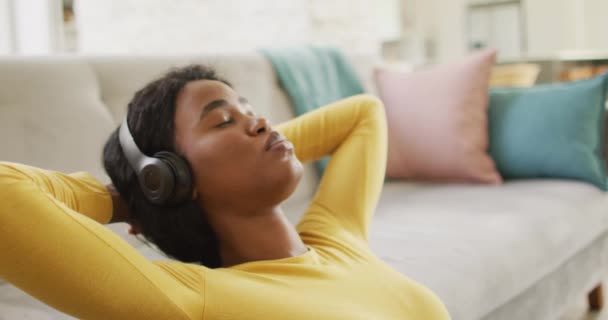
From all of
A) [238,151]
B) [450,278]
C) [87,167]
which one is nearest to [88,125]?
[87,167]

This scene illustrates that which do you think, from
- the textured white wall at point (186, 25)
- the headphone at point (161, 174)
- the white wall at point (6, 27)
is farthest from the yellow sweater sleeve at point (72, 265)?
the textured white wall at point (186, 25)

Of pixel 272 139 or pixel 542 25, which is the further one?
pixel 542 25

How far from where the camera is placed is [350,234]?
3.84 ft

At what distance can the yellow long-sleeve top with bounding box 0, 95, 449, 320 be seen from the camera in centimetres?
77

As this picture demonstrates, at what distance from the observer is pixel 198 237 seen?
40.1 inches

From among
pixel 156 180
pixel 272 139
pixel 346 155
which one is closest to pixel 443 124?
pixel 346 155

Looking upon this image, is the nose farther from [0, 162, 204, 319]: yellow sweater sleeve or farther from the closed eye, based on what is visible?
[0, 162, 204, 319]: yellow sweater sleeve

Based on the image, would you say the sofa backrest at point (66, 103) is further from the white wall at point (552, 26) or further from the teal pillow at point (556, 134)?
the white wall at point (552, 26)

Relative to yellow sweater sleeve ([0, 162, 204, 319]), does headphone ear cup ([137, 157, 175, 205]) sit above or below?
above

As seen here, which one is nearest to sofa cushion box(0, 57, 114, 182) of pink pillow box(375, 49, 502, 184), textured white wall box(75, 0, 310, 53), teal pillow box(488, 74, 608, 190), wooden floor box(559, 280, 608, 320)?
pink pillow box(375, 49, 502, 184)

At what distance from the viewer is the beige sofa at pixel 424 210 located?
54.7 inches

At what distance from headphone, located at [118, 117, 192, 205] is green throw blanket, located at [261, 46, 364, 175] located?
3.77 ft

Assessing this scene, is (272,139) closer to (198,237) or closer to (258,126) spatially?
(258,126)

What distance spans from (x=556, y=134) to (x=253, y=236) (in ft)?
4.78
